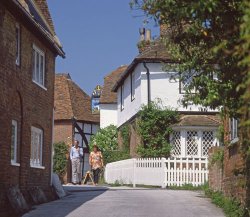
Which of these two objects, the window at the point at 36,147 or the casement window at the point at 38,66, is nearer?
the window at the point at 36,147

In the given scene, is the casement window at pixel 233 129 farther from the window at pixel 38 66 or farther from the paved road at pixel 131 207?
Result: the window at pixel 38 66

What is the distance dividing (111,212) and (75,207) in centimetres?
166

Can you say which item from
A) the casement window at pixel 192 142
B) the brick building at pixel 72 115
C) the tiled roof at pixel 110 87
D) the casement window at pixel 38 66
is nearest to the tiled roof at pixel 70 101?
the brick building at pixel 72 115

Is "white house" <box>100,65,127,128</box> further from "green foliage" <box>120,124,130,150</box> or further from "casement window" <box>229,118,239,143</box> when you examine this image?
"casement window" <box>229,118,239,143</box>

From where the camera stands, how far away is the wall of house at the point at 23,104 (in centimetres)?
1580

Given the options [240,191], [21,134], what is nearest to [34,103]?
[21,134]

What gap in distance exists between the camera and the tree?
24.4 ft

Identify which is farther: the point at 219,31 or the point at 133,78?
the point at 133,78

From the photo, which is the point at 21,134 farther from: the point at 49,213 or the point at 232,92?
the point at 232,92

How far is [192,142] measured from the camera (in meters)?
32.6

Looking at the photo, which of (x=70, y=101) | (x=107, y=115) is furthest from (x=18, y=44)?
(x=107, y=115)

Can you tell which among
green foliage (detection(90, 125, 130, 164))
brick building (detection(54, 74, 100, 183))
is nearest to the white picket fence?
green foliage (detection(90, 125, 130, 164))

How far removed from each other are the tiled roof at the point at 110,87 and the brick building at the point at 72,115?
4.62ft

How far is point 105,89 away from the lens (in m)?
57.2
